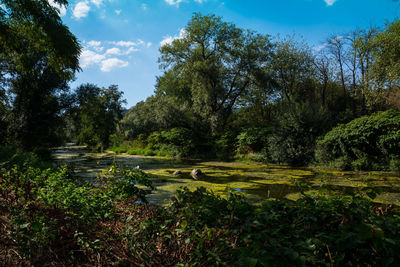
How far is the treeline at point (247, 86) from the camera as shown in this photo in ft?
47.1

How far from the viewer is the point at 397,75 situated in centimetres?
1329

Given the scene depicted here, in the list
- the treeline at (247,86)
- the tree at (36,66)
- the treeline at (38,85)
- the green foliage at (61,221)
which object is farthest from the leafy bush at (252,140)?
Result: the green foliage at (61,221)

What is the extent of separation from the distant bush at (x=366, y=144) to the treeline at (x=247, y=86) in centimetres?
262

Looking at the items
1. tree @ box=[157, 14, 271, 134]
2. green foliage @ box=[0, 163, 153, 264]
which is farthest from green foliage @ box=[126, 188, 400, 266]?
tree @ box=[157, 14, 271, 134]

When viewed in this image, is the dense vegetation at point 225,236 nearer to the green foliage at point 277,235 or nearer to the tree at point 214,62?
the green foliage at point 277,235

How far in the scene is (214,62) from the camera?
1827 centimetres

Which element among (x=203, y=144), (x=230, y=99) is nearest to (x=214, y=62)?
(x=230, y=99)

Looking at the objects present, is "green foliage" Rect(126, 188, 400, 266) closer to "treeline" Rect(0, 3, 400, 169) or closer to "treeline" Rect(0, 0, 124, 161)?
"treeline" Rect(0, 0, 124, 161)

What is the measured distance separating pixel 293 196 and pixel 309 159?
656cm

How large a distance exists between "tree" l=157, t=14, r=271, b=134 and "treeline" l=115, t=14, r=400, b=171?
0.25 ft

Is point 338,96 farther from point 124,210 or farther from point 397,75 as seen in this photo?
point 124,210

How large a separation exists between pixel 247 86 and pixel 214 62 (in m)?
3.56

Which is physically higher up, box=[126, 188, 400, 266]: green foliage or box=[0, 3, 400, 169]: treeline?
box=[0, 3, 400, 169]: treeline

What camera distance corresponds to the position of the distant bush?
830cm
